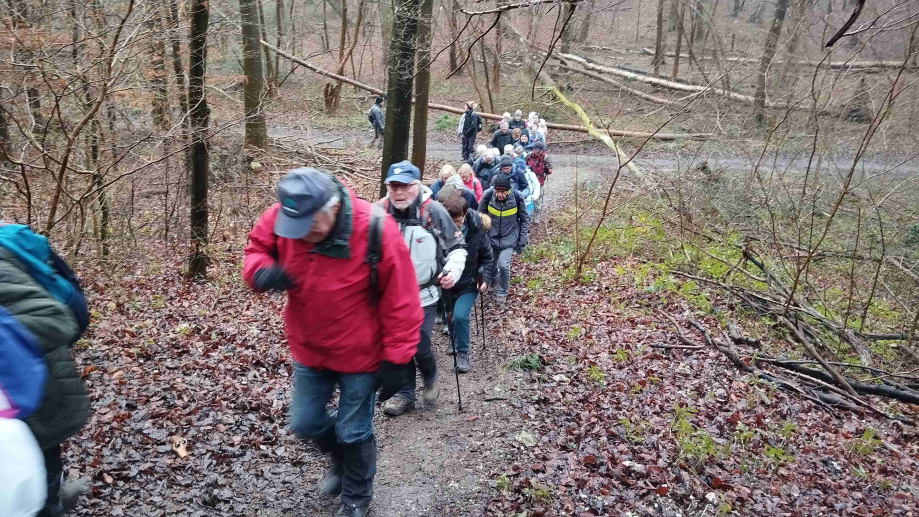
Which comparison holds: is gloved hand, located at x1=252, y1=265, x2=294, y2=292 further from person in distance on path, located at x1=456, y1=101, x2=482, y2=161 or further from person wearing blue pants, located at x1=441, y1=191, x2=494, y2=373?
person in distance on path, located at x1=456, y1=101, x2=482, y2=161

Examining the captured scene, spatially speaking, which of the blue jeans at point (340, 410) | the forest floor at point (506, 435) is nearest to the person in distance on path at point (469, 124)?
the forest floor at point (506, 435)

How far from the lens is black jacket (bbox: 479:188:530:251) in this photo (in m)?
8.85

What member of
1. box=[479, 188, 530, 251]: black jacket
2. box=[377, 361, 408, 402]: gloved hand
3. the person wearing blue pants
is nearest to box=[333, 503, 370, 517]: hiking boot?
box=[377, 361, 408, 402]: gloved hand

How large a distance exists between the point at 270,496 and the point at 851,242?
1228cm

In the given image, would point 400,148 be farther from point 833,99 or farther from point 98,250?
point 833,99

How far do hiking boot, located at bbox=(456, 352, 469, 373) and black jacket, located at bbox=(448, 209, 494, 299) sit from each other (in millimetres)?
775

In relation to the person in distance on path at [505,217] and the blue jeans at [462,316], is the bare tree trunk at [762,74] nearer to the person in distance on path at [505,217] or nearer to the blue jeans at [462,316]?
the person in distance on path at [505,217]

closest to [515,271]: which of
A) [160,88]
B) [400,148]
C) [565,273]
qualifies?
[565,273]

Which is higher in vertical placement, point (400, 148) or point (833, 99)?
point (833, 99)

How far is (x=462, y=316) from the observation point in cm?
695

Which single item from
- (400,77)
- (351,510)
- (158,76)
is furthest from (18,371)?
(158,76)

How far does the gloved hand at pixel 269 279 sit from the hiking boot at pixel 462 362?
4.01 meters

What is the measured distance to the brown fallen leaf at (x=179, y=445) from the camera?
4.72 meters

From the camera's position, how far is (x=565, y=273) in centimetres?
1089
